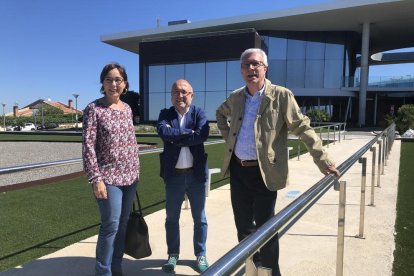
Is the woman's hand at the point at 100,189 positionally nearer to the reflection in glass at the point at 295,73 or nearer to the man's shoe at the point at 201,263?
the man's shoe at the point at 201,263

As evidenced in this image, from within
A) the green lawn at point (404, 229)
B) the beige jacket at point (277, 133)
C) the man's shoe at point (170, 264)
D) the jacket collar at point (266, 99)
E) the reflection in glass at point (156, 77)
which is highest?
the reflection in glass at point (156, 77)

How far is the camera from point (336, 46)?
40312mm

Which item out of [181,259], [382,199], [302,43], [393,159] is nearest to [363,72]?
[302,43]

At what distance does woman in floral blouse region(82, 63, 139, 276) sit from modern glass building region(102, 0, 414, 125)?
3345cm

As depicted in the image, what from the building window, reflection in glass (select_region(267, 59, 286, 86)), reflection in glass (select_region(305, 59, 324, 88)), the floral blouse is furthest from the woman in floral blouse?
reflection in glass (select_region(305, 59, 324, 88))

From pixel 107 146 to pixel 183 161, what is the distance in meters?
0.74

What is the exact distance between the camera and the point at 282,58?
1566 inches

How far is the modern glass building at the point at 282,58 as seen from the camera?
1452 inches

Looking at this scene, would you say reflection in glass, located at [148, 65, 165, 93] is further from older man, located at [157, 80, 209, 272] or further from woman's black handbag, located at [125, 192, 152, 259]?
woman's black handbag, located at [125, 192, 152, 259]

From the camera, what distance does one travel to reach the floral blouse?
112 inches

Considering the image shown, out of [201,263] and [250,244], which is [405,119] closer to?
[201,263]

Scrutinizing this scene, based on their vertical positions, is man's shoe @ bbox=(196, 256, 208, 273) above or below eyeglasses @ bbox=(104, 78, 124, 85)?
below

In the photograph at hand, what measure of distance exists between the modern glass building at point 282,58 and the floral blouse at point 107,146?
110 ft

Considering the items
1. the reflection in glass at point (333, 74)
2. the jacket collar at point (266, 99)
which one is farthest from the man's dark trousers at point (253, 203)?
the reflection in glass at point (333, 74)
